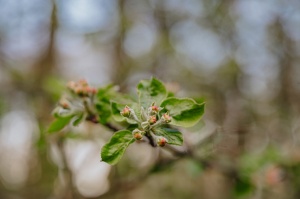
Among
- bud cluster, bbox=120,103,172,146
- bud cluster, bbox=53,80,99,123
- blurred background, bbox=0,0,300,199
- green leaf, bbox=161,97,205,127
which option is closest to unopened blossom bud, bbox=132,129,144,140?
bud cluster, bbox=120,103,172,146

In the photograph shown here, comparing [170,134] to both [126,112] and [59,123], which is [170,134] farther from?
[59,123]

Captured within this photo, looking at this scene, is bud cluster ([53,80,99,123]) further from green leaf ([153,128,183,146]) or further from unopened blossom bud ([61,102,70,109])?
green leaf ([153,128,183,146])

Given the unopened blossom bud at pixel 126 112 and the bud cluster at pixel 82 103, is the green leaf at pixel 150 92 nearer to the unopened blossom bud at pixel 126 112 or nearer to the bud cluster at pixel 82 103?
the unopened blossom bud at pixel 126 112

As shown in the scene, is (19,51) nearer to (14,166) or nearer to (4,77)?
(4,77)

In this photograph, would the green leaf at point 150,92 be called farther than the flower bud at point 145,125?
Yes

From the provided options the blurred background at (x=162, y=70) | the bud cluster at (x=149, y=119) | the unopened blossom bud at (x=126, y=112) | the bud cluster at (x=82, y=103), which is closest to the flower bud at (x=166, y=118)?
the bud cluster at (x=149, y=119)

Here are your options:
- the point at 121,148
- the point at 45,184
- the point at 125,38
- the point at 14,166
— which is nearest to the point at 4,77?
the point at 45,184
